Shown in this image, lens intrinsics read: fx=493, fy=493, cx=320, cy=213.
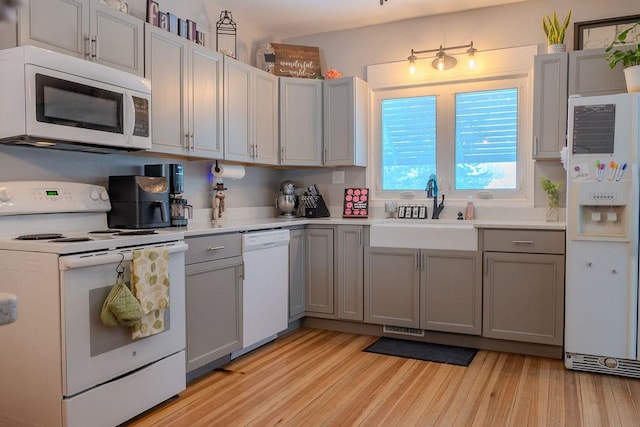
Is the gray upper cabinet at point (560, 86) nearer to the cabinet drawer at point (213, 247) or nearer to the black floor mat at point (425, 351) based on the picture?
the black floor mat at point (425, 351)

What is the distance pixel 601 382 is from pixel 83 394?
2.73 m

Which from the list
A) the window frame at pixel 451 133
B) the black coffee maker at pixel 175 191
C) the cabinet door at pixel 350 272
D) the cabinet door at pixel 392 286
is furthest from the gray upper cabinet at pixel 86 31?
the window frame at pixel 451 133

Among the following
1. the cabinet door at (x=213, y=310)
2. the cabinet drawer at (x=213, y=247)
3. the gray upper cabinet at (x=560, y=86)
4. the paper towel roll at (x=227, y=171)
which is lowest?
the cabinet door at (x=213, y=310)

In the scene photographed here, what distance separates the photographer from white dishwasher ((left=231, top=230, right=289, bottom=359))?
3209 mm

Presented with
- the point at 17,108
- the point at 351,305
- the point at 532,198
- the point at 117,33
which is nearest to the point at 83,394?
the point at 17,108

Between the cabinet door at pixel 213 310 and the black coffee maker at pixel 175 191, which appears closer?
the cabinet door at pixel 213 310

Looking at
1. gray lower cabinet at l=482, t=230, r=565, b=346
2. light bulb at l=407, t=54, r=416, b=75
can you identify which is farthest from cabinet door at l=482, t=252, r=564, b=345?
light bulb at l=407, t=54, r=416, b=75

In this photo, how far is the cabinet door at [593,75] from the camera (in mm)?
3203

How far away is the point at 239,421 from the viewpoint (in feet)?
7.72

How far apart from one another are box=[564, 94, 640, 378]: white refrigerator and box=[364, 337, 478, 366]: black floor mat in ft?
2.07

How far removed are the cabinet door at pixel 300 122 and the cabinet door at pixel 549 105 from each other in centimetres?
169

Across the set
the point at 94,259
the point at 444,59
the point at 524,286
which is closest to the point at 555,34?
the point at 444,59

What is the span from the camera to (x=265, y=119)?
3926mm

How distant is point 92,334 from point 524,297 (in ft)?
8.48
